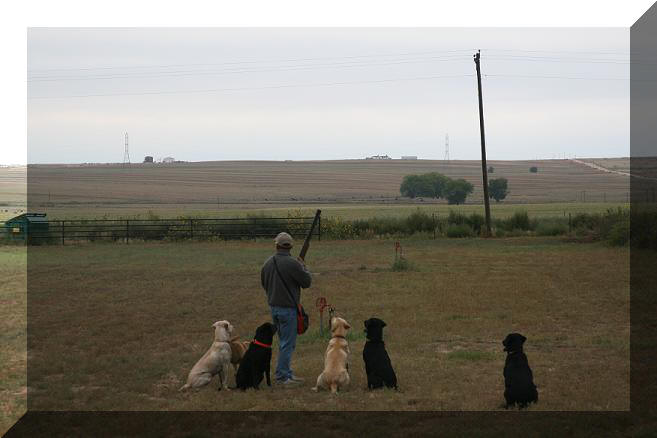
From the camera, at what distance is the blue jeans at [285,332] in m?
10.9

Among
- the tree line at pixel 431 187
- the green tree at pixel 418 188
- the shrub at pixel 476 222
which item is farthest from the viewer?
the green tree at pixel 418 188

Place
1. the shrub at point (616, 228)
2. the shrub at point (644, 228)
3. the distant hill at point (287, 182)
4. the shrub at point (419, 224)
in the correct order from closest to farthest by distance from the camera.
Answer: the shrub at point (644, 228) → the shrub at point (616, 228) → the shrub at point (419, 224) → the distant hill at point (287, 182)

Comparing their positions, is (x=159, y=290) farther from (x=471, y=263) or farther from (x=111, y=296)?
(x=471, y=263)

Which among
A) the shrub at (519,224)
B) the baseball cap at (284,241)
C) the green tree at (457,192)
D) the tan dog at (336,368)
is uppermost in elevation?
the green tree at (457,192)

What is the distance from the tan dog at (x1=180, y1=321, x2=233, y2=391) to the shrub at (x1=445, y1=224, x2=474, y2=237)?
117 ft

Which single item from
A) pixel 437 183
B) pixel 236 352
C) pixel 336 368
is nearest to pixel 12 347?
pixel 236 352

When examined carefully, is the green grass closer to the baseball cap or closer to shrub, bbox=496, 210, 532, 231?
the baseball cap

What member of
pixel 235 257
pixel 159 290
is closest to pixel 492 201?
pixel 235 257

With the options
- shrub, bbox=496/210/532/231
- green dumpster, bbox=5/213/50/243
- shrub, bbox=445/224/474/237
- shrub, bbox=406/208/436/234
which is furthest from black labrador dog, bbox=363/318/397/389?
shrub, bbox=496/210/532/231

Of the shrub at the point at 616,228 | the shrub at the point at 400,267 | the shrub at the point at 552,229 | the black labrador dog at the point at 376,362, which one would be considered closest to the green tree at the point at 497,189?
the shrub at the point at 552,229

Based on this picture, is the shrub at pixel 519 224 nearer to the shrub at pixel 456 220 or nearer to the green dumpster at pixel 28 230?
the shrub at pixel 456 220

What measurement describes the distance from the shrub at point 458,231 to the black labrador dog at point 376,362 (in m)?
35.5
